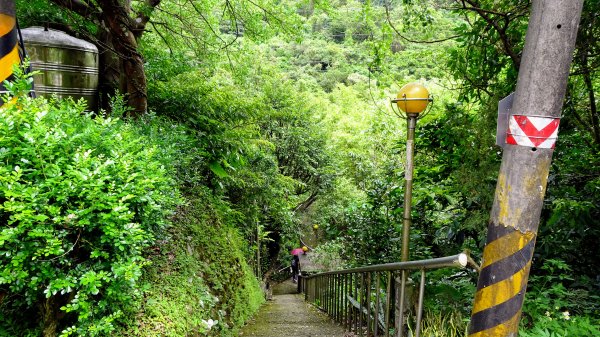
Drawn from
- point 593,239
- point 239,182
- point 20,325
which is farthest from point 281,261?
point 20,325

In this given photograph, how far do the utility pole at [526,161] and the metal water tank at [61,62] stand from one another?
4903 millimetres

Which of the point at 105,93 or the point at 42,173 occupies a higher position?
the point at 105,93

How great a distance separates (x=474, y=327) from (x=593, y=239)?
314 centimetres

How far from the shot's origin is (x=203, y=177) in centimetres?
682

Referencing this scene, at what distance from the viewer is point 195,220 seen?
17.2 ft

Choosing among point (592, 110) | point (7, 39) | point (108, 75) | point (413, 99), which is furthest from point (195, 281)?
point (592, 110)

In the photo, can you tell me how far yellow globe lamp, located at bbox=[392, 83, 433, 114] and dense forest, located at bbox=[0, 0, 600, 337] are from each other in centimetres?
73

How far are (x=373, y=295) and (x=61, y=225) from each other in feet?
16.2

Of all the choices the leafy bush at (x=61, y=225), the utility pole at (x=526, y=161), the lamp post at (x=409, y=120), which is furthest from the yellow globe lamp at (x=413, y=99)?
the leafy bush at (x=61, y=225)

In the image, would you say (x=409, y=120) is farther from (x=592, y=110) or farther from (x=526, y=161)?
(x=526, y=161)

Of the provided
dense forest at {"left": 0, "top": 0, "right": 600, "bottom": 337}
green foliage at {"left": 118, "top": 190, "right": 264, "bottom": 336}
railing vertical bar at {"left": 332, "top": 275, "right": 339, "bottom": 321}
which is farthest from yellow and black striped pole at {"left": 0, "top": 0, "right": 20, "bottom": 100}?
railing vertical bar at {"left": 332, "top": 275, "right": 339, "bottom": 321}

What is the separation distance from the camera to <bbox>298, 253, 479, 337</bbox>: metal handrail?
2627 millimetres

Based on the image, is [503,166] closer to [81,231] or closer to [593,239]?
[81,231]

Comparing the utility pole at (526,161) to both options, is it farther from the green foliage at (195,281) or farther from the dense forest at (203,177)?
the green foliage at (195,281)
